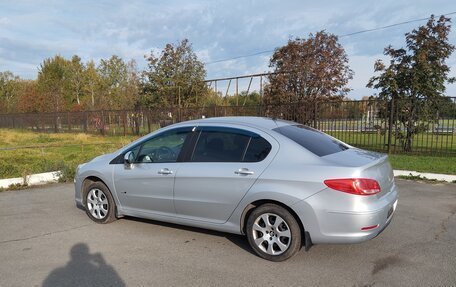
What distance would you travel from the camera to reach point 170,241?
5.01 m

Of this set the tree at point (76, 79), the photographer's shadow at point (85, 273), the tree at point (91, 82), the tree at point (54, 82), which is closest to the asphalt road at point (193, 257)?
the photographer's shadow at point (85, 273)

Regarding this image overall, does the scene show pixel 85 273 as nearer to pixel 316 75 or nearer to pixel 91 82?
pixel 316 75

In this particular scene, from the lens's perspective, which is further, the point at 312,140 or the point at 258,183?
the point at 312,140

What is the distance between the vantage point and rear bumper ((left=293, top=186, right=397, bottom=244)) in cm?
392

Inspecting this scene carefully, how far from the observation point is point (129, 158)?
547cm

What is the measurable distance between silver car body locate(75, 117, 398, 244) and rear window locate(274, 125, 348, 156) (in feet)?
0.35

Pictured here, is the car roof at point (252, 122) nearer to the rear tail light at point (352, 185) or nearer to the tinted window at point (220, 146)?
the tinted window at point (220, 146)

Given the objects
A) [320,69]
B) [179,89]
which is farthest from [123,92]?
[320,69]

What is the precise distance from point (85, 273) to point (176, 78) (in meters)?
24.7

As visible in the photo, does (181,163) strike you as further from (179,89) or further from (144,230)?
(179,89)

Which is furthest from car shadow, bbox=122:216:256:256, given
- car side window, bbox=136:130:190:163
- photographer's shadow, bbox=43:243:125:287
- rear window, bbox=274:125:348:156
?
rear window, bbox=274:125:348:156

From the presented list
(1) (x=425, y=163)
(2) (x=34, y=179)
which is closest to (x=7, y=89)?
(2) (x=34, y=179)

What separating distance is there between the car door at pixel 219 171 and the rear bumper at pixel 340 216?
2.27 feet

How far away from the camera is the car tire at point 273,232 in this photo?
418 centimetres
